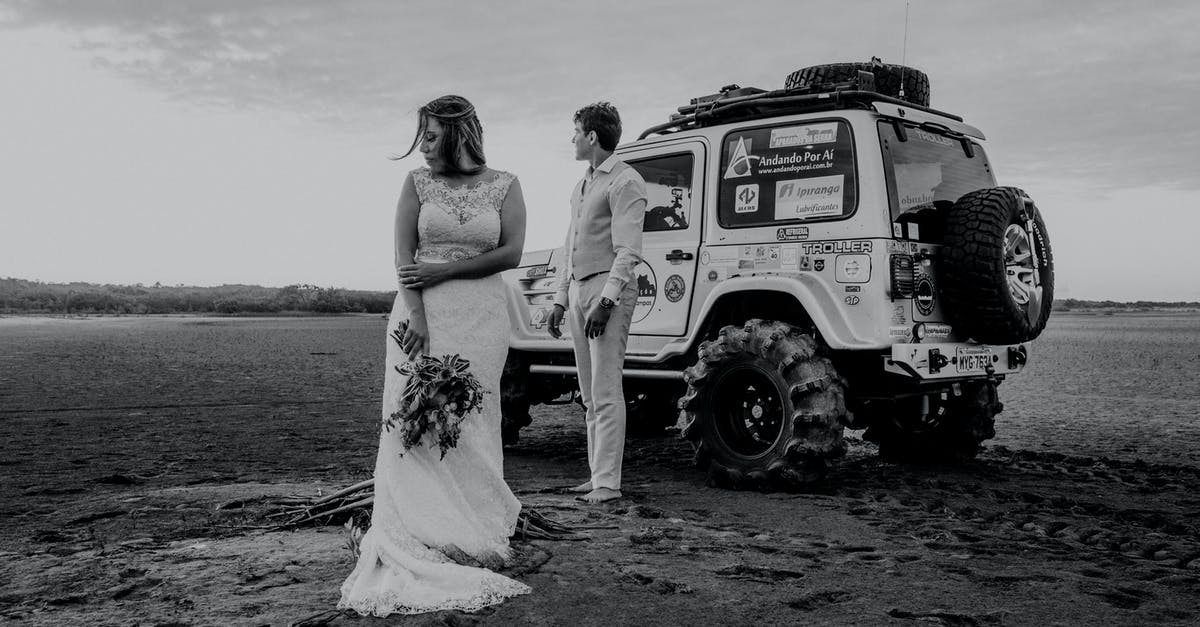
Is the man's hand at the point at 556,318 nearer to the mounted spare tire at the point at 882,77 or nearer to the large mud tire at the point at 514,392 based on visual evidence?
the large mud tire at the point at 514,392

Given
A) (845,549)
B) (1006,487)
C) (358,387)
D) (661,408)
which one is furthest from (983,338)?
(358,387)

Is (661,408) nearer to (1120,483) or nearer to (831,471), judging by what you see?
(831,471)

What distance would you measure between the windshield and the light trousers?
188 cm

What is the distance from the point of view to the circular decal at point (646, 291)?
7270 mm

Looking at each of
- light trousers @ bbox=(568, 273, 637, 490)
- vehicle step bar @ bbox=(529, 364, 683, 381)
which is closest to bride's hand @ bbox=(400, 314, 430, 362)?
light trousers @ bbox=(568, 273, 637, 490)

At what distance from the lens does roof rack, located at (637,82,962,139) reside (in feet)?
21.5

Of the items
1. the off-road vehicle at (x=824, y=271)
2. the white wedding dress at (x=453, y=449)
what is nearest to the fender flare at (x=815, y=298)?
the off-road vehicle at (x=824, y=271)

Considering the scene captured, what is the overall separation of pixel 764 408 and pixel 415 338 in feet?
9.56

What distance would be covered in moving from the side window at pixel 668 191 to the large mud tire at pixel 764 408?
96cm

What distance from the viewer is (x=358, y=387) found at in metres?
14.4

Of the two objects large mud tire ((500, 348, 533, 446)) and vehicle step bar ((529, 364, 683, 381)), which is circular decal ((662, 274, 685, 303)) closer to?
vehicle step bar ((529, 364, 683, 381))

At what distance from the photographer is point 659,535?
197 inches

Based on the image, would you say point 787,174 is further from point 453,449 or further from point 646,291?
point 453,449

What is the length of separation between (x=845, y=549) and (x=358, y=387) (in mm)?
10561
